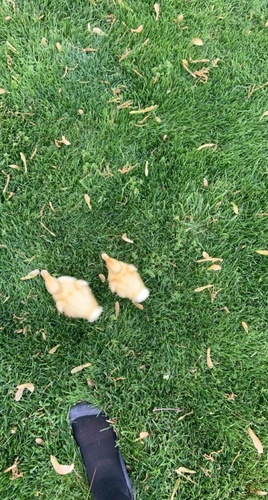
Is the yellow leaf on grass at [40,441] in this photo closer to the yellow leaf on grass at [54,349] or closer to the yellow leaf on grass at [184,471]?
the yellow leaf on grass at [54,349]

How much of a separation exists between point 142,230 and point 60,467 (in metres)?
1.25

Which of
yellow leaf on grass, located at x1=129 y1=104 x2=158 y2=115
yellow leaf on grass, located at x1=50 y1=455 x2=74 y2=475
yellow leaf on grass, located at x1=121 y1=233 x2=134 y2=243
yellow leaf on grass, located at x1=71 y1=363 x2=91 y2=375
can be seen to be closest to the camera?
yellow leaf on grass, located at x1=50 y1=455 x2=74 y2=475

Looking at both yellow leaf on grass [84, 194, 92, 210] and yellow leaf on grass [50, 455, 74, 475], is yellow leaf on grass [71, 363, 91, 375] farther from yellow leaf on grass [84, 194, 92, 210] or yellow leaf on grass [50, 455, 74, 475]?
yellow leaf on grass [84, 194, 92, 210]

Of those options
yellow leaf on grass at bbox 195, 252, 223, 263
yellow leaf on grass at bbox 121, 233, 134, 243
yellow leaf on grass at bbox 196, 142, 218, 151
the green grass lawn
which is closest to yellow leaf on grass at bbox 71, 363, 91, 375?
the green grass lawn

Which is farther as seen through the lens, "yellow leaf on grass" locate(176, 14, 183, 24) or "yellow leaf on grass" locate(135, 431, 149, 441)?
"yellow leaf on grass" locate(176, 14, 183, 24)

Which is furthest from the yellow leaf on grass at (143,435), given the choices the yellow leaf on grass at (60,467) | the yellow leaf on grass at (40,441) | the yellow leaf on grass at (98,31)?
the yellow leaf on grass at (98,31)

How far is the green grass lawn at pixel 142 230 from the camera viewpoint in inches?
88.0

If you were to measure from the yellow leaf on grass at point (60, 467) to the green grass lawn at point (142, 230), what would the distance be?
0.03m

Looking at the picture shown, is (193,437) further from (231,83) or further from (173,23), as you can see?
(173,23)

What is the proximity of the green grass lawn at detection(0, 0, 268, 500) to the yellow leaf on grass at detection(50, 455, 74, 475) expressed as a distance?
3 centimetres

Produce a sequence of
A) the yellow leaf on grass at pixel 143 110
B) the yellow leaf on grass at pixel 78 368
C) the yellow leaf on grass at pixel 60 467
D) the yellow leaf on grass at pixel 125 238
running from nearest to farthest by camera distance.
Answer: the yellow leaf on grass at pixel 60 467 → the yellow leaf on grass at pixel 78 368 → the yellow leaf on grass at pixel 125 238 → the yellow leaf on grass at pixel 143 110

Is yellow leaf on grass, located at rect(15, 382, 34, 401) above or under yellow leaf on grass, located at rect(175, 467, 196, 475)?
above

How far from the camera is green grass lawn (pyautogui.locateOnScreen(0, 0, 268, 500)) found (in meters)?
2.24

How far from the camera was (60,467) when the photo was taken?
85.0 inches
